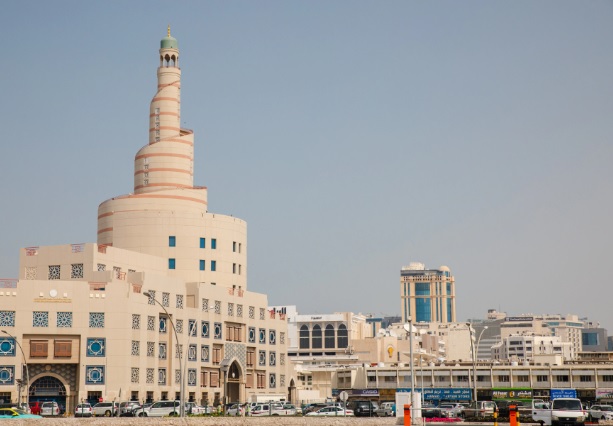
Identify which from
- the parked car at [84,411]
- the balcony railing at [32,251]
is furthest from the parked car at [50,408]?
the balcony railing at [32,251]

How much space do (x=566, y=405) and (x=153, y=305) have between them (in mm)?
54060

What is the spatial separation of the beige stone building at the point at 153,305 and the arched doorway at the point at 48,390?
0.10 meters

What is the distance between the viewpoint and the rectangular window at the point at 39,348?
85.9 metres

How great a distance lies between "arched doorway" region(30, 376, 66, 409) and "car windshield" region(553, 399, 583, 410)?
51.9 metres

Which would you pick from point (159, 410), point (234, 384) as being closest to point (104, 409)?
point (159, 410)

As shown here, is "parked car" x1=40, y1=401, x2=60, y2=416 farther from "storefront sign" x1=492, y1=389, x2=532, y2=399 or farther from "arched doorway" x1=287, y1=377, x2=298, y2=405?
Result: "storefront sign" x1=492, y1=389, x2=532, y2=399

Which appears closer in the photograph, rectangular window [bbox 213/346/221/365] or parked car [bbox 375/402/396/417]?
parked car [bbox 375/402/396/417]

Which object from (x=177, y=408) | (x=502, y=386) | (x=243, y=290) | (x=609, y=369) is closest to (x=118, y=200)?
(x=243, y=290)

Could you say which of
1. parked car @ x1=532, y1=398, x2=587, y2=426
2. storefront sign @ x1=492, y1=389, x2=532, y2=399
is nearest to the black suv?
parked car @ x1=532, y1=398, x2=587, y2=426

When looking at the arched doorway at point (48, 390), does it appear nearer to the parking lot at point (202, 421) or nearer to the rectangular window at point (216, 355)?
the rectangular window at point (216, 355)

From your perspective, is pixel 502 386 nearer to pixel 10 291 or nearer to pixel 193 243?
pixel 193 243

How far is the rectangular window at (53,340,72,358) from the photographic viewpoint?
8656 cm

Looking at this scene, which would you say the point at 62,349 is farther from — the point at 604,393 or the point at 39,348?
the point at 604,393

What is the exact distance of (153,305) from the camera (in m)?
93.6
